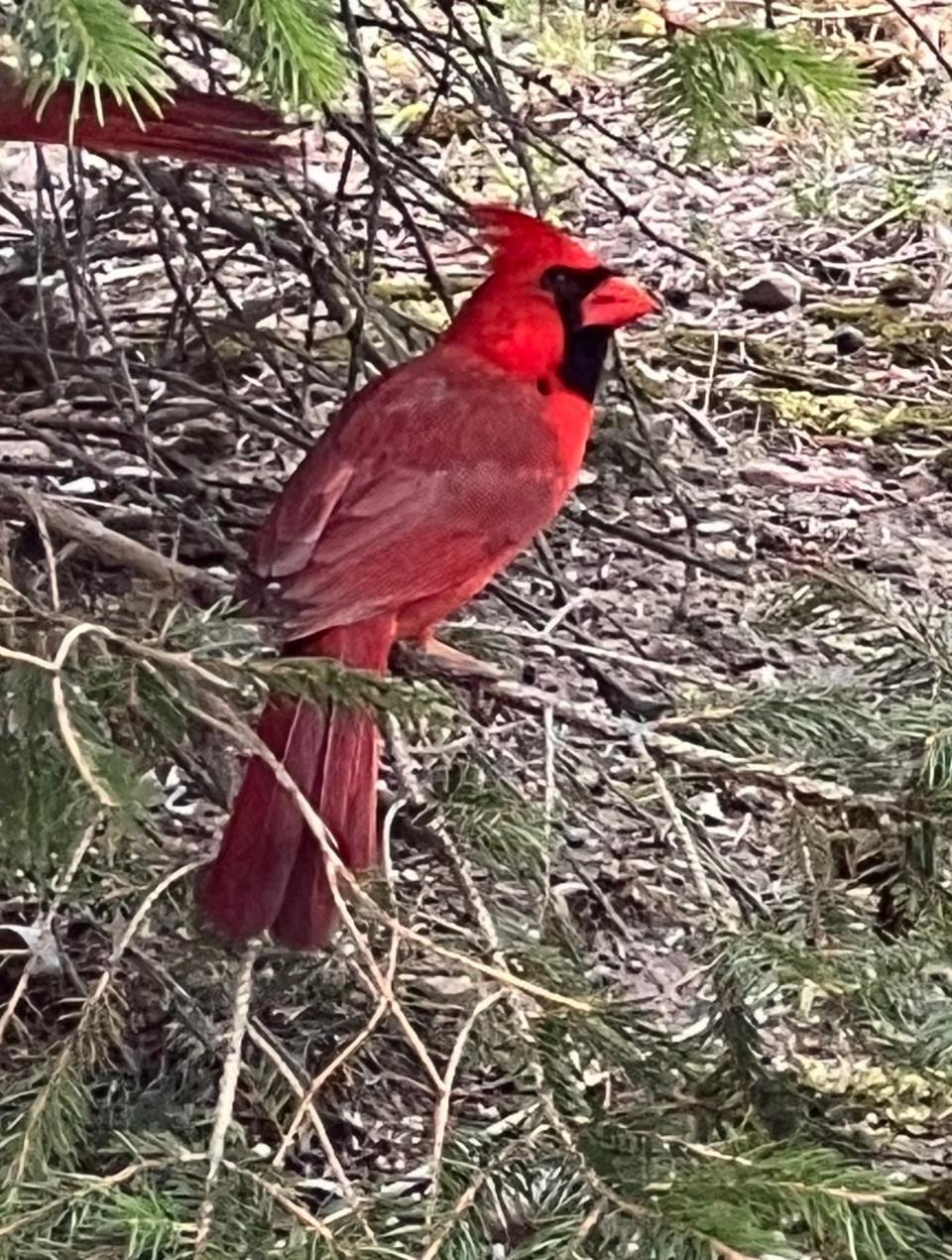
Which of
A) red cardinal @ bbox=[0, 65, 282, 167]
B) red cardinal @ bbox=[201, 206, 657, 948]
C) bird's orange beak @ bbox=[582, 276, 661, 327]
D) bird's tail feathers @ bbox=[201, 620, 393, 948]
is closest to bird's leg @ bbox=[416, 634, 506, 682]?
red cardinal @ bbox=[201, 206, 657, 948]

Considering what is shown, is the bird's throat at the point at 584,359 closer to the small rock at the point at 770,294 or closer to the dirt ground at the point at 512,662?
the dirt ground at the point at 512,662

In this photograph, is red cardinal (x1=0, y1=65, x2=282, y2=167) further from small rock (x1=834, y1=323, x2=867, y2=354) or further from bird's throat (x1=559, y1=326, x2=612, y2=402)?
small rock (x1=834, y1=323, x2=867, y2=354)

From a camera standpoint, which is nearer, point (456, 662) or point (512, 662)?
point (456, 662)

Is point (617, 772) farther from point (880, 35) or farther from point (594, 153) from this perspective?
point (880, 35)

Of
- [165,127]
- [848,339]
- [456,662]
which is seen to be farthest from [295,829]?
[848,339]

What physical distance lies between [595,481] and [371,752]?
148cm

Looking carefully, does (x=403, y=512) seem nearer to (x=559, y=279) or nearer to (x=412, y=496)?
(x=412, y=496)

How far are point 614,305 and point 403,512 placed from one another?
0.31m

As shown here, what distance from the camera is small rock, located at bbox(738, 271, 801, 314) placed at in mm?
3551

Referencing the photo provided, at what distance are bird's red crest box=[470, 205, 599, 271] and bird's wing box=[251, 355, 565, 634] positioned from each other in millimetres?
119

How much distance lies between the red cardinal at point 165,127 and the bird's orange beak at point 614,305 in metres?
0.46

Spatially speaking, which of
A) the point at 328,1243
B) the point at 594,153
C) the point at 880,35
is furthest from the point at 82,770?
the point at 880,35

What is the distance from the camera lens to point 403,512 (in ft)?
5.21

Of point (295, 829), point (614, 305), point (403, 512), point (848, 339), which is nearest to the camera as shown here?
point (295, 829)
